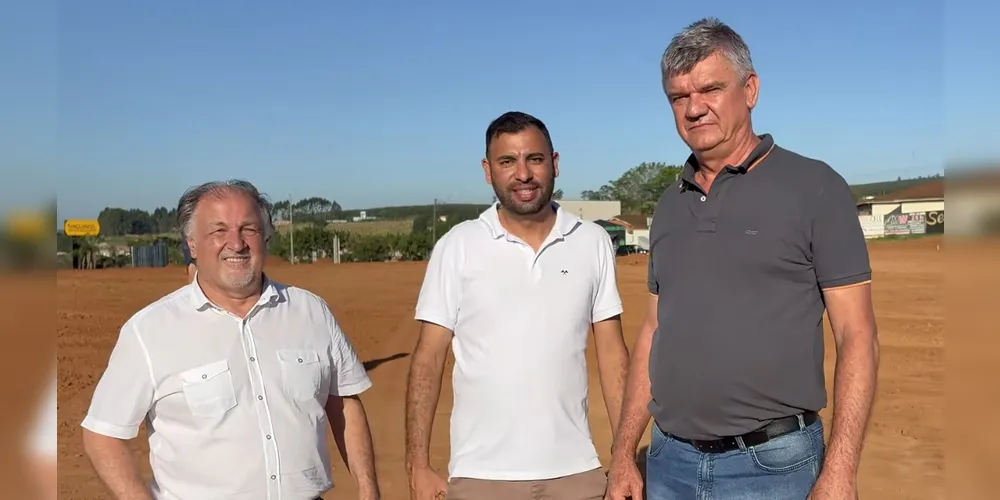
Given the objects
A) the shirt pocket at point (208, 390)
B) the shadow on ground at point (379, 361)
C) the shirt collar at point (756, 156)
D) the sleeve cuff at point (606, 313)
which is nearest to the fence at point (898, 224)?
the shadow on ground at point (379, 361)

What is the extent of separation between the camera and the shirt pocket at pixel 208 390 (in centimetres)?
240

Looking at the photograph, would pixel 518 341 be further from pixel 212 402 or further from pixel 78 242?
pixel 78 242

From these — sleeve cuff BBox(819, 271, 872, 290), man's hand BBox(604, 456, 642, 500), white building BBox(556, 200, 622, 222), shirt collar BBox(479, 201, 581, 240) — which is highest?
white building BBox(556, 200, 622, 222)

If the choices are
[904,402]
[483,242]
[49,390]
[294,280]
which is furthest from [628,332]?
[294,280]

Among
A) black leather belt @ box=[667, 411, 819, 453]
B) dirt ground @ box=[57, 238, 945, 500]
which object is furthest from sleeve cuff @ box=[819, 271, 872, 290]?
dirt ground @ box=[57, 238, 945, 500]

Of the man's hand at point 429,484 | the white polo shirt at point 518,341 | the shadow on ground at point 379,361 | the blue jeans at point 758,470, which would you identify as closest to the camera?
the blue jeans at point 758,470

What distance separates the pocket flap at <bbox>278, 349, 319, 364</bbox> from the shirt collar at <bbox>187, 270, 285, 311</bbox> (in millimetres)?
181

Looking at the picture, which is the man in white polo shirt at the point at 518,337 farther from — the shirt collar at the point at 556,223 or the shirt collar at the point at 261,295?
the shirt collar at the point at 261,295

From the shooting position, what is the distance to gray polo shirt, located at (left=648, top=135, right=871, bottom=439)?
2260 millimetres

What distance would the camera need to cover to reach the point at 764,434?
235 centimetres

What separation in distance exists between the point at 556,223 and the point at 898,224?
1923 inches

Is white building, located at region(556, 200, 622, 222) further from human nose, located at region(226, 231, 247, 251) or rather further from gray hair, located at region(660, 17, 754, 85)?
human nose, located at region(226, 231, 247, 251)

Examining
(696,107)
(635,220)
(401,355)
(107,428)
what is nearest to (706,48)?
(696,107)

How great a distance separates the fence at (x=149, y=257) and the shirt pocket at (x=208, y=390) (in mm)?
36480
